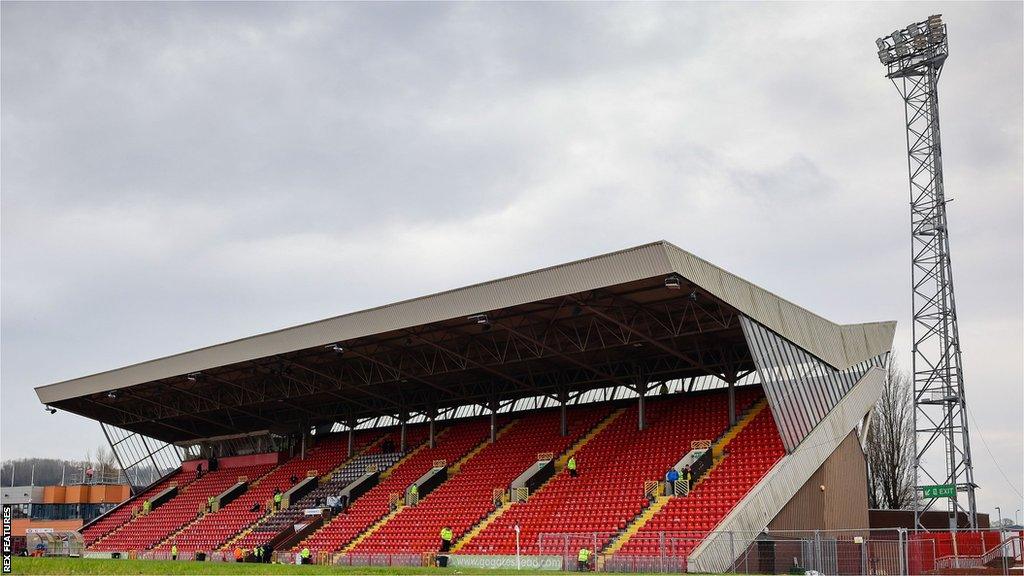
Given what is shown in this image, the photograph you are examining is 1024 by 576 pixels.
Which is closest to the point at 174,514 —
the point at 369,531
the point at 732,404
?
the point at 369,531

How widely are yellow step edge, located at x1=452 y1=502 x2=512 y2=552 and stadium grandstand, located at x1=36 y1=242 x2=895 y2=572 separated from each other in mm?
166

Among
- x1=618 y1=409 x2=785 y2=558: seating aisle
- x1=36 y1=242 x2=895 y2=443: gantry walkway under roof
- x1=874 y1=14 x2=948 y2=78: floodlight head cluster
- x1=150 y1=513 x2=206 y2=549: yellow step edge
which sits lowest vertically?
x1=150 y1=513 x2=206 y2=549: yellow step edge

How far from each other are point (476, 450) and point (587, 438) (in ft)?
20.9

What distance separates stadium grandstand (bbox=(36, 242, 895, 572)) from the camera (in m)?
32.5

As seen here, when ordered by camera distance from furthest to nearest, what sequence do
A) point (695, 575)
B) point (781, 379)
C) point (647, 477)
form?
point (647, 477), point (781, 379), point (695, 575)

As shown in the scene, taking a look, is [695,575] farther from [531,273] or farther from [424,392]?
[424,392]

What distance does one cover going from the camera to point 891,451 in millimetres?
60219

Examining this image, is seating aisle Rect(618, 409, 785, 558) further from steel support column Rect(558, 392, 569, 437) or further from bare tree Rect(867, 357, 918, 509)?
bare tree Rect(867, 357, 918, 509)

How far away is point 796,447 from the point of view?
3388 centimetres

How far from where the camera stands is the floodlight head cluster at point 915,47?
45.1m

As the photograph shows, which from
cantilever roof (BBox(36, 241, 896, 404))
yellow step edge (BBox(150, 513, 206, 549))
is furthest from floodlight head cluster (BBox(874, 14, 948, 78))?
yellow step edge (BBox(150, 513, 206, 549))

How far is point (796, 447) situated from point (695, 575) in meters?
8.23

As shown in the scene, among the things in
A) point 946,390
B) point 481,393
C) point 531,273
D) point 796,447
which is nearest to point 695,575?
point 796,447

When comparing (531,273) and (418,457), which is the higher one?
(531,273)
